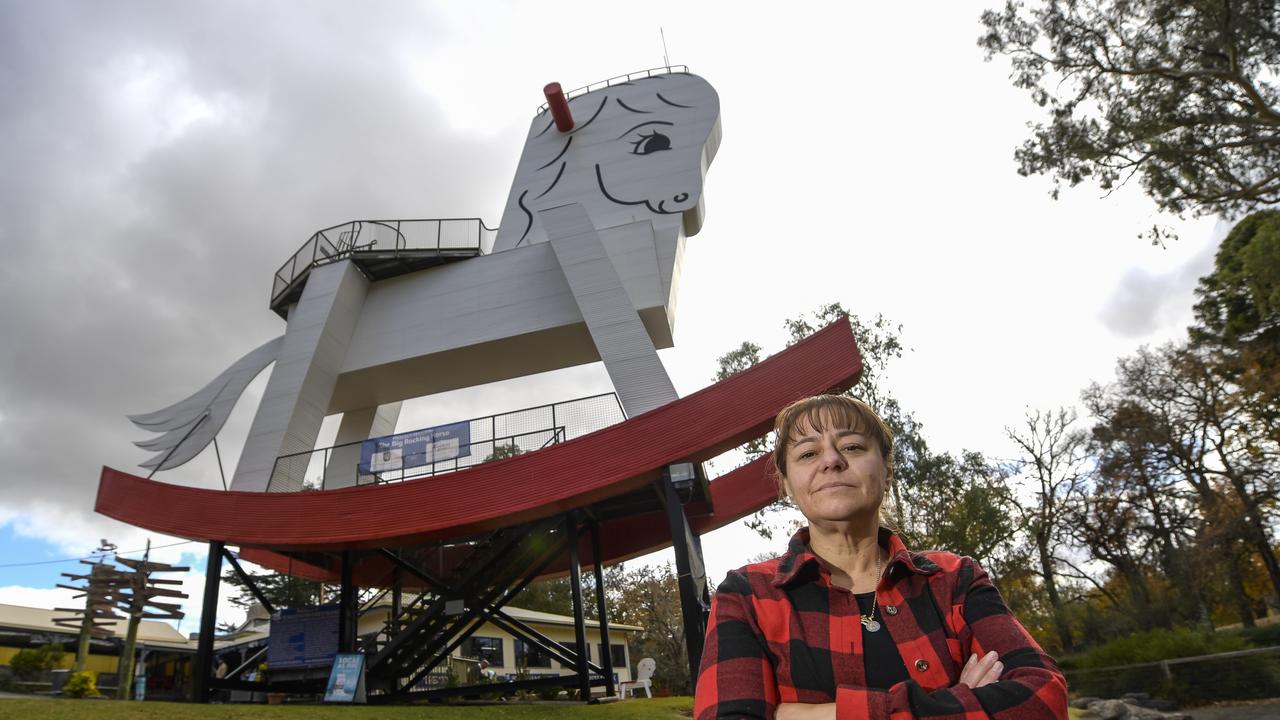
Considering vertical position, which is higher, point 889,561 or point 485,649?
point 485,649

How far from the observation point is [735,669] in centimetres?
160

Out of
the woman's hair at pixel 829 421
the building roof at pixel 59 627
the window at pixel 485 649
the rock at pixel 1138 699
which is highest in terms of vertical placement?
the building roof at pixel 59 627

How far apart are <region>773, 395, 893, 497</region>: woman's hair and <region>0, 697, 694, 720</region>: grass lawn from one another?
28.2 feet

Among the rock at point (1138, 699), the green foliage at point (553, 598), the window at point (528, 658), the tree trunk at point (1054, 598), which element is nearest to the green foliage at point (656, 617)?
the green foliage at point (553, 598)

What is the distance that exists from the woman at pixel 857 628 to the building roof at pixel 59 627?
27.6 metres

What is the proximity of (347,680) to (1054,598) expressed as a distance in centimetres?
2738

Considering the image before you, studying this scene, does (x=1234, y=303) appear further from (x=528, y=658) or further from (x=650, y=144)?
(x=528, y=658)

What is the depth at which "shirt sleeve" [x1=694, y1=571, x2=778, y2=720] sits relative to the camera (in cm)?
157

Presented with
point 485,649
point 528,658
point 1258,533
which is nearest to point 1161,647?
point 1258,533

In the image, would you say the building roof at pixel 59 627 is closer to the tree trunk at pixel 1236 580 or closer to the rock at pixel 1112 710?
the rock at pixel 1112 710

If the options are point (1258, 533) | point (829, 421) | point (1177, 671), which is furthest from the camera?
point (1258, 533)

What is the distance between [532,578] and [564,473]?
12.4 feet

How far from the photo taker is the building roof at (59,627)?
76.7 ft

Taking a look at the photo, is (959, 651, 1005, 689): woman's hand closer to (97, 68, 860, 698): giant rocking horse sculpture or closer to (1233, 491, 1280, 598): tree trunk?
(97, 68, 860, 698): giant rocking horse sculpture
